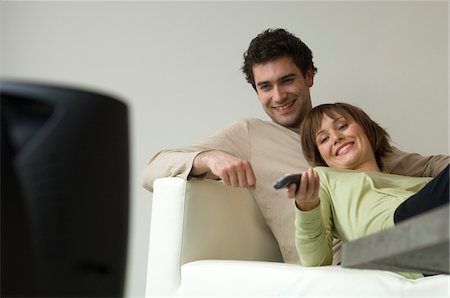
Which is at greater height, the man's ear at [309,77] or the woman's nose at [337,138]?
the man's ear at [309,77]

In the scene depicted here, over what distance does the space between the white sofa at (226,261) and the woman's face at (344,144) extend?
25 centimetres

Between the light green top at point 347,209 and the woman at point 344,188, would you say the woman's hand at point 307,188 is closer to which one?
the woman at point 344,188

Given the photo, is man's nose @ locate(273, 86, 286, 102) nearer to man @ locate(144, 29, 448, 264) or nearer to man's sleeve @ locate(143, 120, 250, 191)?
man @ locate(144, 29, 448, 264)

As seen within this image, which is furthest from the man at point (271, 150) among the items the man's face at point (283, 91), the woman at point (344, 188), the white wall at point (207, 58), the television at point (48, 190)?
the television at point (48, 190)

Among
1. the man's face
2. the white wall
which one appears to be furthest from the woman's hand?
the white wall

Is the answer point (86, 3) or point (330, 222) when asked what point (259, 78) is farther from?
point (86, 3)

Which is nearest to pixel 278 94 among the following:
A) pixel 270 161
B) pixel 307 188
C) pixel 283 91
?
pixel 283 91

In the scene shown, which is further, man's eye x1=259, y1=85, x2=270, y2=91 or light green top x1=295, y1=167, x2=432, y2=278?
man's eye x1=259, y1=85, x2=270, y2=91

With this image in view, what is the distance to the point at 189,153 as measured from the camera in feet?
5.80

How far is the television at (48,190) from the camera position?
2.07ft

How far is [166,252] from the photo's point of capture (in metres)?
1.64

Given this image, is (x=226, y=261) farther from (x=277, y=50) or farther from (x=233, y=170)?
(x=277, y=50)

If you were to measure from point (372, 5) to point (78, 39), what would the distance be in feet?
3.57

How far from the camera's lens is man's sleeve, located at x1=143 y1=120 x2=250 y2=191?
1729mm
